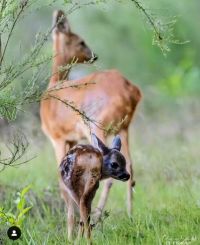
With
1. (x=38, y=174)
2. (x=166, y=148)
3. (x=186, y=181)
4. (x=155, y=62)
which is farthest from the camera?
(x=155, y=62)

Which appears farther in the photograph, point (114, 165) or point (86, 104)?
point (86, 104)

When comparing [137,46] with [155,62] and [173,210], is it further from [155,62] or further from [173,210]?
[173,210]

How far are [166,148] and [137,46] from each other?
689cm

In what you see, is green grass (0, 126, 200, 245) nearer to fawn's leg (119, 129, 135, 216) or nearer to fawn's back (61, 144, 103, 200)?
fawn's leg (119, 129, 135, 216)

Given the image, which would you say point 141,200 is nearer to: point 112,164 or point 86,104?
point 86,104

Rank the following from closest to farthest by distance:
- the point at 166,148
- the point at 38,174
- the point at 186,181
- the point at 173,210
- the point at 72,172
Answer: the point at 72,172, the point at 173,210, the point at 186,181, the point at 38,174, the point at 166,148

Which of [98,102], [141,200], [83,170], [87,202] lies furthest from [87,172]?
[141,200]

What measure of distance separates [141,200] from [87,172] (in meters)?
3.23

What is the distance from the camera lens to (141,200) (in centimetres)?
935

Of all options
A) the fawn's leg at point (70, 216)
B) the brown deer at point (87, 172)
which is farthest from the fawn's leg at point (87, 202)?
the fawn's leg at point (70, 216)

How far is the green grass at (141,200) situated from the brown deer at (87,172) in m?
0.38

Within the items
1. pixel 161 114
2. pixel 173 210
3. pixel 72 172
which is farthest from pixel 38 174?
pixel 161 114

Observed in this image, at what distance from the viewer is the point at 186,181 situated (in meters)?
9.21

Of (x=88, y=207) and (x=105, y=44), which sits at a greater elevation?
(x=105, y=44)
